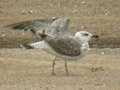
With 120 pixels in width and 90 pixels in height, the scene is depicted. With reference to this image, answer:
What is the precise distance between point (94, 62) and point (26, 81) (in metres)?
3.71

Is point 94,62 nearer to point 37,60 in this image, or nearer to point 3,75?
point 37,60

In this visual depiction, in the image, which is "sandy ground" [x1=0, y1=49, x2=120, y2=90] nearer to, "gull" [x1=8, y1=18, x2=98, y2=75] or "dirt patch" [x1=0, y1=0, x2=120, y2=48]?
"gull" [x1=8, y1=18, x2=98, y2=75]

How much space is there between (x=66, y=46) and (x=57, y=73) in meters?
0.83

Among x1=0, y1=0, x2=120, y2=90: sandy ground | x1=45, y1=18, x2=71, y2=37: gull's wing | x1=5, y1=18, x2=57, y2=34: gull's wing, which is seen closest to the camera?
x1=0, y1=0, x2=120, y2=90: sandy ground

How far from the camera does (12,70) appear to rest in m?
12.0

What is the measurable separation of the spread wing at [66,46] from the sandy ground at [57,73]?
1.70 ft

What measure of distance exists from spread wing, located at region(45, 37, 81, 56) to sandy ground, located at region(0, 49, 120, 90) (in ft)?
1.70

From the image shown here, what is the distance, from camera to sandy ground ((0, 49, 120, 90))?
982 cm

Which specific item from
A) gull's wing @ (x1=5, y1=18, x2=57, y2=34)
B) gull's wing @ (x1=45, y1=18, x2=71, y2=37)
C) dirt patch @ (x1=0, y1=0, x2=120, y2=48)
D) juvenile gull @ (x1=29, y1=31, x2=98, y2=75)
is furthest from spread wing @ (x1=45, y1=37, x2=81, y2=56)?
dirt patch @ (x1=0, y1=0, x2=120, y2=48)

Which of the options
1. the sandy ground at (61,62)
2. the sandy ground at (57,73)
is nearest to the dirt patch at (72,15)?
the sandy ground at (61,62)

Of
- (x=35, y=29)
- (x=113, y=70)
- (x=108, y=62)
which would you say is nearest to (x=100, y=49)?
(x=108, y=62)

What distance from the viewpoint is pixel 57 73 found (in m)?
11.7

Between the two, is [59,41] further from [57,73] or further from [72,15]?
[72,15]

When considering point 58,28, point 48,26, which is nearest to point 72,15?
point 48,26
